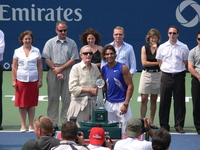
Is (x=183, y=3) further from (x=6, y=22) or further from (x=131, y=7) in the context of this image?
(x=6, y=22)

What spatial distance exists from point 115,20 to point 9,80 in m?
4.00

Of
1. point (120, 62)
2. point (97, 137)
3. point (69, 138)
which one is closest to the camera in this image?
point (69, 138)

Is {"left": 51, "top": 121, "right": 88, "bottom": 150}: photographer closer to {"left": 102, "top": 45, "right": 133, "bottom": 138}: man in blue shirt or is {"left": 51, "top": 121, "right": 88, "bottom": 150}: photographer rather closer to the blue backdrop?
{"left": 102, "top": 45, "right": 133, "bottom": 138}: man in blue shirt

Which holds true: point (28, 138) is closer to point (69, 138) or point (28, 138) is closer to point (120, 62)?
point (120, 62)

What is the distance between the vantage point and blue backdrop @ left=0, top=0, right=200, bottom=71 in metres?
18.1

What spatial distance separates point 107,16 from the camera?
59.8 feet

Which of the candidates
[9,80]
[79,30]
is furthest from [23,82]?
[79,30]

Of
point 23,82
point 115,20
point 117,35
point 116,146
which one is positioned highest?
point 115,20

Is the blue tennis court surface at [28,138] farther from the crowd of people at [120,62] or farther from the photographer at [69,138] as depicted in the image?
the photographer at [69,138]

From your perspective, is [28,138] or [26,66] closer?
[28,138]

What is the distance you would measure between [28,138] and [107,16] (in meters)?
8.72

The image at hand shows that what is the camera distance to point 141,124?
6.65 meters

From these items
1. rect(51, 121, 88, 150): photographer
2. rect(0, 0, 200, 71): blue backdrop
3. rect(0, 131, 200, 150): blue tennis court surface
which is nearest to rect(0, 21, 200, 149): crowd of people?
rect(0, 131, 200, 150): blue tennis court surface

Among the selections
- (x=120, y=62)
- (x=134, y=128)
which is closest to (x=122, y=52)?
(x=120, y=62)
